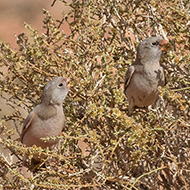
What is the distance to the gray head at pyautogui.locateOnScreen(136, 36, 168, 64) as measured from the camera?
3125 millimetres

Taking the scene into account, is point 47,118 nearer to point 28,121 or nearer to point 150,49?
point 28,121

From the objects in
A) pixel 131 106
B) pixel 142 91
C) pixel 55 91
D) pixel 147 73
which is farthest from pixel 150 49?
pixel 55 91

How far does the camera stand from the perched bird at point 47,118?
10.6 ft

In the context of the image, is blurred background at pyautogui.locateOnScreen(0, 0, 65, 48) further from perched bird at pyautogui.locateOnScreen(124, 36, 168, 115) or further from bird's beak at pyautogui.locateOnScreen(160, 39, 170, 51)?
bird's beak at pyautogui.locateOnScreen(160, 39, 170, 51)

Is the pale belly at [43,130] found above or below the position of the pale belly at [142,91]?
below

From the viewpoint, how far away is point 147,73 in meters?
3.25

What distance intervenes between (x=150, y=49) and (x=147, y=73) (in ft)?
0.50

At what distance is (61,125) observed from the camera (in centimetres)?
327

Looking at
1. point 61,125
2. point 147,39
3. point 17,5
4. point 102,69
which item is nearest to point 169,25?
point 147,39

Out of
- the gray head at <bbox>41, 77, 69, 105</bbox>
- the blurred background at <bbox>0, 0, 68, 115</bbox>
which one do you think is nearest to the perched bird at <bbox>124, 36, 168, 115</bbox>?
Answer: the gray head at <bbox>41, 77, 69, 105</bbox>

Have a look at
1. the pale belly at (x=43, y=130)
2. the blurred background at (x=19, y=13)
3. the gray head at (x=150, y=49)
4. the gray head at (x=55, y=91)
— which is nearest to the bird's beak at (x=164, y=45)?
the gray head at (x=150, y=49)

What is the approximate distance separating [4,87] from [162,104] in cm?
100

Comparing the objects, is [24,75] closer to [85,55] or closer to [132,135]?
[85,55]

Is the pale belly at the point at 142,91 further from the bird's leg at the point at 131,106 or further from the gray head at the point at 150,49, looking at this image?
the gray head at the point at 150,49
